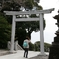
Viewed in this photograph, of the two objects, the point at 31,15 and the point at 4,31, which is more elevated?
the point at 31,15

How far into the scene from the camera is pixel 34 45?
83.0 feet

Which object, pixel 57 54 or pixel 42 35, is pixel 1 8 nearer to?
pixel 42 35

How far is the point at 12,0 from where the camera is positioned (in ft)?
78.6

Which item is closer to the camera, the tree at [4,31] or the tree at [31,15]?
the tree at [4,31]

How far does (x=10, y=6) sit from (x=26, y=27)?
11.1ft

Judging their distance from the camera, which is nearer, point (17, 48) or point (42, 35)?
point (42, 35)

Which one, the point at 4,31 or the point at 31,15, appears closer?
the point at 4,31

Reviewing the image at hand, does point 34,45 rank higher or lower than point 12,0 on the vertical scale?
lower

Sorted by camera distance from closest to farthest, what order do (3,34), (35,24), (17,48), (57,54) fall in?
(57,54), (3,34), (17,48), (35,24)

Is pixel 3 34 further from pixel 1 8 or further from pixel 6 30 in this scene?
pixel 1 8

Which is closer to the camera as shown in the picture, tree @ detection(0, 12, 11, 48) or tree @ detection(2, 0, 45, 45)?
tree @ detection(0, 12, 11, 48)

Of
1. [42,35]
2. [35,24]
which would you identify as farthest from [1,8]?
[42,35]

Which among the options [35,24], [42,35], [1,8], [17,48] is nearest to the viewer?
[42,35]

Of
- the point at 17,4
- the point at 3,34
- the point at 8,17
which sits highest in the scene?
the point at 17,4
